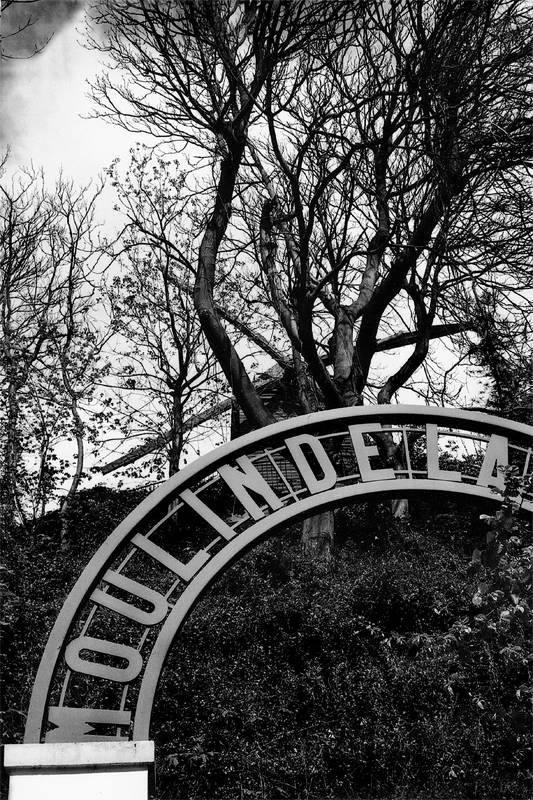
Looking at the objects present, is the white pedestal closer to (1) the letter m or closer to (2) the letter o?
(1) the letter m

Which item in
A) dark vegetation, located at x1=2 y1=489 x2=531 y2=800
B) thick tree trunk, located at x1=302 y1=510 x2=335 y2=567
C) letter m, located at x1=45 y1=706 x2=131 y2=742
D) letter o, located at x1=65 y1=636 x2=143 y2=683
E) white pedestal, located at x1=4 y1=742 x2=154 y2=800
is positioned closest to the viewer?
white pedestal, located at x1=4 y1=742 x2=154 y2=800

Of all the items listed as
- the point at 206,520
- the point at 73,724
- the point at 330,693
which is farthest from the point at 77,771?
the point at 330,693

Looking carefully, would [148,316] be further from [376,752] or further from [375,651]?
[376,752]

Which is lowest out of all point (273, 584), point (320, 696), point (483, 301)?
point (320, 696)

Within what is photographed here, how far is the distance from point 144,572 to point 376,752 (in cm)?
478

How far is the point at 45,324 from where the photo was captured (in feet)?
48.4

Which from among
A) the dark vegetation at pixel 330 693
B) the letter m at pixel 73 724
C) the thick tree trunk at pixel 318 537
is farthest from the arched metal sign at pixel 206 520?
the thick tree trunk at pixel 318 537

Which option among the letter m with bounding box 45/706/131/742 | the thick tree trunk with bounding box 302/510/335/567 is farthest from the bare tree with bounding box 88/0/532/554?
the letter m with bounding box 45/706/131/742

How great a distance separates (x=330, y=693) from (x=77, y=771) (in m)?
4.15

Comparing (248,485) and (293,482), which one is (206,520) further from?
(293,482)

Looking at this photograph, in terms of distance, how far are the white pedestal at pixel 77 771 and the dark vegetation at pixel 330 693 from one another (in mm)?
2893

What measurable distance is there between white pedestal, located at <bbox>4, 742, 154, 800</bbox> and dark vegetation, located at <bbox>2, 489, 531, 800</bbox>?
2.89 m

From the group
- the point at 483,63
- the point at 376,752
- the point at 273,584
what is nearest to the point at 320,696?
the point at 376,752

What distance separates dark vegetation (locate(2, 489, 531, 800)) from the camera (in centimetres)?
884
